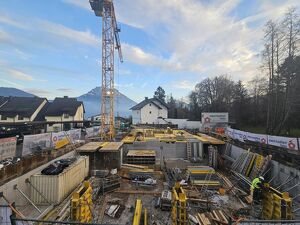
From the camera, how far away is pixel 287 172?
1231 centimetres

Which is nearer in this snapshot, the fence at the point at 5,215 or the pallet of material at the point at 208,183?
the fence at the point at 5,215

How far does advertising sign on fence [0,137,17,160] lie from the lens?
44.0ft

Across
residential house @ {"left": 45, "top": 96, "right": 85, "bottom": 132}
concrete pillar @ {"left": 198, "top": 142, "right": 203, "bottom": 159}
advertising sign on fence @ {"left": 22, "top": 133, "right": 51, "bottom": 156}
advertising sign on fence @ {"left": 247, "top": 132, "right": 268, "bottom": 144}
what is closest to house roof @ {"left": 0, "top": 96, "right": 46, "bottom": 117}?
residential house @ {"left": 45, "top": 96, "right": 85, "bottom": 132}

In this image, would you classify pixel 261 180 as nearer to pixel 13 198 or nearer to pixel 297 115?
pixel 13 198

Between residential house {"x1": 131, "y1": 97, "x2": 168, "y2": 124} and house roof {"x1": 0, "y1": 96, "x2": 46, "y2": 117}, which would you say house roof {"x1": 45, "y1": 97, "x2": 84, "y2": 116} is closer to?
house roof {"x1": 0, "y1": 96, "x2": 46, "y2": 117}

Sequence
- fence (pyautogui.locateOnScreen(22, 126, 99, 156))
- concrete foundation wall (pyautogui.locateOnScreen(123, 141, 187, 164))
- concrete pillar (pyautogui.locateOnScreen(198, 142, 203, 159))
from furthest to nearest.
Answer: concrete foundation wall (pyautogui.locateOnScreen(123, 141, 187, 164)), concrete pillar (pyautogui.locateOnScreen(198, 142, 203, 159)), fence (pyautogui.locateOnScreen(22, 126, 99, 156))

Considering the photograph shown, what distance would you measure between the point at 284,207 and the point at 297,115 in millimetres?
33021

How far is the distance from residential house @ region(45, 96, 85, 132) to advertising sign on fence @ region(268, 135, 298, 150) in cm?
3479

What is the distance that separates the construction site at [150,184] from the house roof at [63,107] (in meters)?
24.1

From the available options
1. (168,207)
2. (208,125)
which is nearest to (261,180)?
(168,207)

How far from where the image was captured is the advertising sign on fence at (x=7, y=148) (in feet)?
44.0

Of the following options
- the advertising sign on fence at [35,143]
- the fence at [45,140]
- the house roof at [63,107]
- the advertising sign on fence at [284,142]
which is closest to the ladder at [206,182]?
the advertising sign on fence at [284,142]

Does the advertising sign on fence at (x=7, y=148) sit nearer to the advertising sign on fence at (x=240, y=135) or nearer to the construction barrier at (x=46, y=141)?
the construction barrier at (x=46, y=141)

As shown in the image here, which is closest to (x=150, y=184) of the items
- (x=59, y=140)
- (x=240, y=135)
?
(x=59, y=140)
